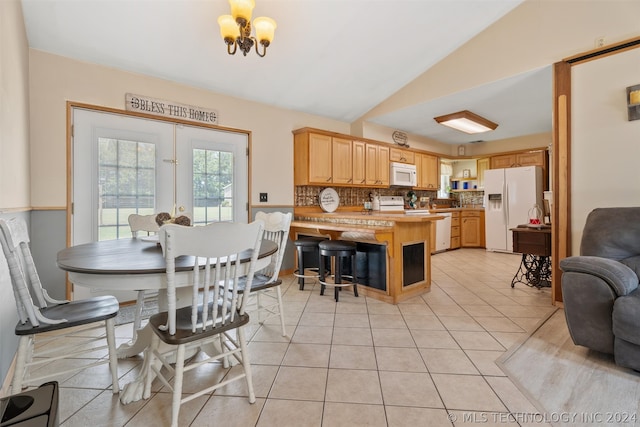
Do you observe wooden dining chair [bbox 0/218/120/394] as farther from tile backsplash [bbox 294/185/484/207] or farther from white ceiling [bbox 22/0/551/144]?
tile backsplash [bbox 294/185/484/207]

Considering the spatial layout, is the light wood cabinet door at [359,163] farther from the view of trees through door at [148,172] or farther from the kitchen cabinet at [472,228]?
the kitchen cabinet at [472,228]

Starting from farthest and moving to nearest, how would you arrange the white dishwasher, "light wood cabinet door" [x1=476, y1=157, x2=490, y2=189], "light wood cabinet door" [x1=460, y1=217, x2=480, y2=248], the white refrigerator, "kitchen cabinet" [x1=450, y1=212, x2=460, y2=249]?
"light wood cabinet door" [x1=476, y1=157, x2=490, y2=189] → "light wood cabinet door" [x1=460, y1=217, x2=480, y2=248] → "kitchen cabinet" [x1=450, y1=212, x2=460, y2=249] → the white dishwasher → the white refrigerator

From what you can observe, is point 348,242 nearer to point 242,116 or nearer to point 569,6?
point 242,116

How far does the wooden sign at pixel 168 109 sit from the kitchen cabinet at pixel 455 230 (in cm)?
528

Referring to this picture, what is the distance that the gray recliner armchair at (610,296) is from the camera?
5.85 feet

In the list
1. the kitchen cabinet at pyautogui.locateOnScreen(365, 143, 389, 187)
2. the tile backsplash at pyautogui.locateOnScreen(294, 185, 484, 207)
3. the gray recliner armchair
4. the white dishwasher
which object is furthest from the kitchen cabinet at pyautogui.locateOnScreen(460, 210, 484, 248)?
the gray recliner armchair

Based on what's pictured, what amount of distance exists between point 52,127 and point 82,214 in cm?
81

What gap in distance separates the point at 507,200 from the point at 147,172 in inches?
247

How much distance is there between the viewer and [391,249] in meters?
3.16

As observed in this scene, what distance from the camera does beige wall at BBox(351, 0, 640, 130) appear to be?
2.75m

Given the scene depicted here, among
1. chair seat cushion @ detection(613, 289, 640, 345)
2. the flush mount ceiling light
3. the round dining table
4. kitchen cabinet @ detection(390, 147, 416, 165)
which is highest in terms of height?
the flush mount ceiling light

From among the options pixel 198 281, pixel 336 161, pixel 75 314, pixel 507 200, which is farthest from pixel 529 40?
pixel 75 314

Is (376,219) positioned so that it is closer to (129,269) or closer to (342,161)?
(342,161)

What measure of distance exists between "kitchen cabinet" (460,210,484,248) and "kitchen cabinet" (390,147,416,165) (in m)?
1.86
